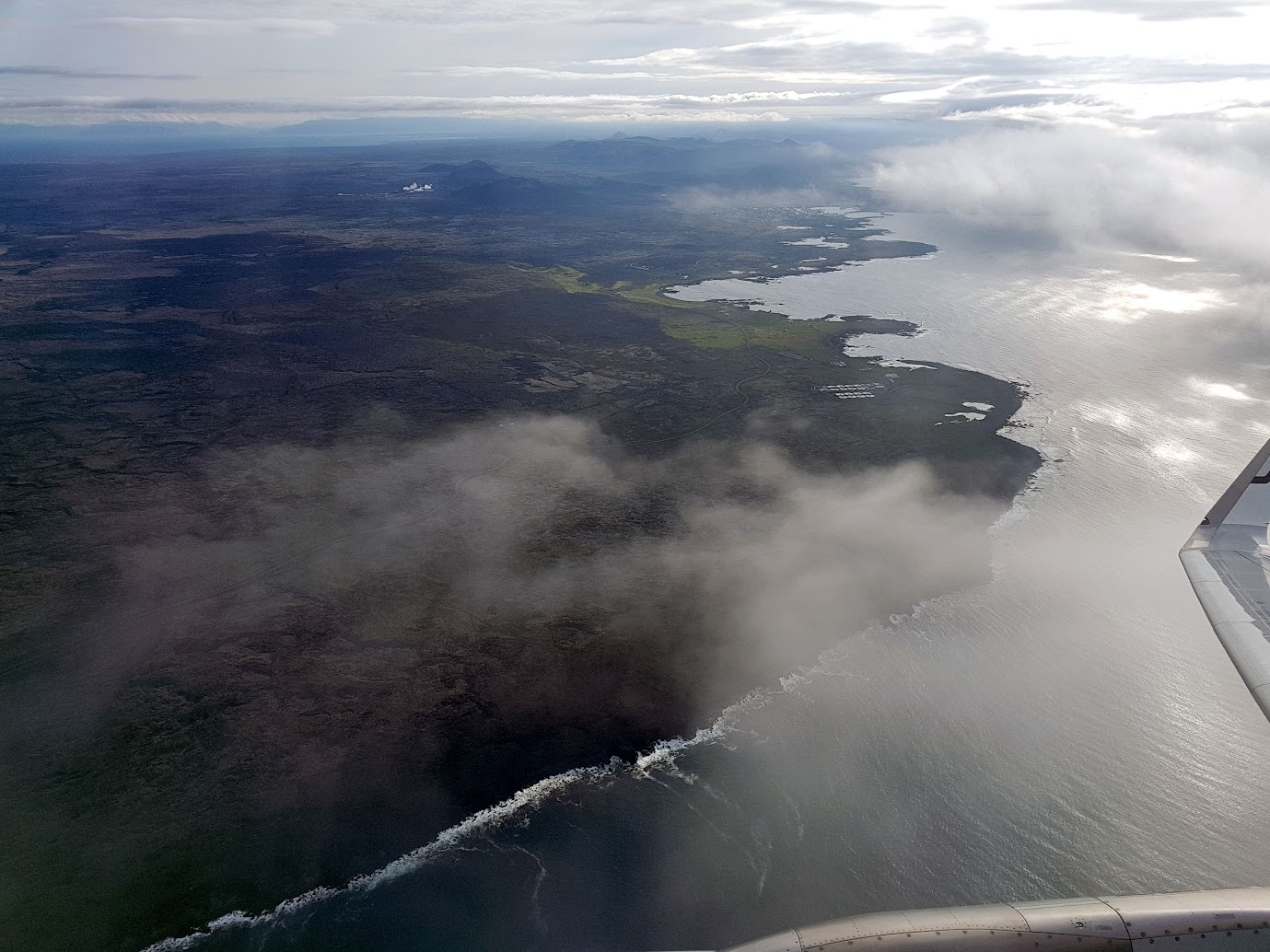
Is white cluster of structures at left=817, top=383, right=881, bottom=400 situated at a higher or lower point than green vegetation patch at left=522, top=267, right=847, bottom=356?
higher

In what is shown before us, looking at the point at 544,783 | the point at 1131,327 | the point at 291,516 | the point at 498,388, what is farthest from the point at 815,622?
the point at 1131,327

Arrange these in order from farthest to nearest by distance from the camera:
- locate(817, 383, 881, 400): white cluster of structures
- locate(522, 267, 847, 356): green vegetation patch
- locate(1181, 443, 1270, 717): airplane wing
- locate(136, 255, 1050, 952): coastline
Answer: locate(522, 267, 847, 356): green vegetation patch < locate(817, 383, 881, 400): white cluster of structures < locate(136, 255, 1050, 952): coastline < locate(1181, 443, 1270, 717): airplane wing

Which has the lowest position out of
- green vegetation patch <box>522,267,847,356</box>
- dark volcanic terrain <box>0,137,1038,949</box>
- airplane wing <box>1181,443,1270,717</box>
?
green vegetation patch <box>522,267,847,356</box>

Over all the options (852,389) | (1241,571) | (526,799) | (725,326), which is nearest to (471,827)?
(526,799)

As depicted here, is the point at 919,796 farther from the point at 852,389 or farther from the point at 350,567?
the point at 852,389

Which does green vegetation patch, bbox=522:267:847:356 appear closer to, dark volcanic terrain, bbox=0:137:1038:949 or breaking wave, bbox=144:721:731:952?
dark volcanic terrain, bbox=0:137:1038:949

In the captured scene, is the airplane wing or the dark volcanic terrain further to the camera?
the dark volcanic terrain

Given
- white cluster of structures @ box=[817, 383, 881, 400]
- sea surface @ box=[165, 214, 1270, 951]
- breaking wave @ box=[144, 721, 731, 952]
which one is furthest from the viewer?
white cluster of structures @ box=[817, 383, 881, 400]

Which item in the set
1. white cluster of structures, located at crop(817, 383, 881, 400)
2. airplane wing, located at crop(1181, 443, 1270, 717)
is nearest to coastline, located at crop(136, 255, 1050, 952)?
airplane wing, located at crop(1181, 443, 1270, 717)
